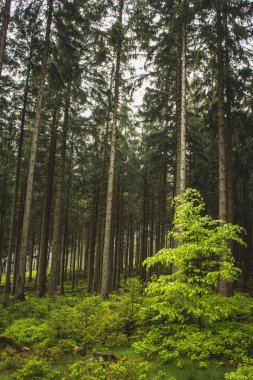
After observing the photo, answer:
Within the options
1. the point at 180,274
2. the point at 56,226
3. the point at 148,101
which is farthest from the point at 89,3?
the point at 180,274

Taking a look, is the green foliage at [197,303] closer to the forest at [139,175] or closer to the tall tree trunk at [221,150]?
the forest at [139,175]

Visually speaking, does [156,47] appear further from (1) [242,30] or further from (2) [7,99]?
(2) [7,99]

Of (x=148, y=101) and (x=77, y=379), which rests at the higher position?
(x=148, y=101)

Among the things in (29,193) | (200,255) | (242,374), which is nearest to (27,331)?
(200,255)

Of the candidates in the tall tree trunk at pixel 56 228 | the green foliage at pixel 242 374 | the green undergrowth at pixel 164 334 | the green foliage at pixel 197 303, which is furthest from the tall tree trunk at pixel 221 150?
the tall tree trunk at pixel 56 228

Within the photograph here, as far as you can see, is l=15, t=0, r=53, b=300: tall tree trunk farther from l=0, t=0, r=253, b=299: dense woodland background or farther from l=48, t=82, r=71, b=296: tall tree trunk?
l=48, t=82, r=71, b=296: tall tree trunk

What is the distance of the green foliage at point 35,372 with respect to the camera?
630 cm

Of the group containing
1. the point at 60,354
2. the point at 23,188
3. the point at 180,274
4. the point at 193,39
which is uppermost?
the point at 193,39

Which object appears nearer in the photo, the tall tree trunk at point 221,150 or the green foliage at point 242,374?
the green foliage at point 242,374

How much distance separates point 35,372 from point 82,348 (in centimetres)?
227

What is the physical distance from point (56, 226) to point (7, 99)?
885 centimetres

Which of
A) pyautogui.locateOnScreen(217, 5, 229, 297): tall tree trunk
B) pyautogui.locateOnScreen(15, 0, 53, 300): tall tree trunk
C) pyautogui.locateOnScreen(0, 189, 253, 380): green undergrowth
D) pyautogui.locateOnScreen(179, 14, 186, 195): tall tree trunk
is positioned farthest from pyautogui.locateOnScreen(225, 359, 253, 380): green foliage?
pyautogui.locateOnScreen(15, 0, 53, 300): tall tree trunk

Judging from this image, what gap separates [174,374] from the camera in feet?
21.8

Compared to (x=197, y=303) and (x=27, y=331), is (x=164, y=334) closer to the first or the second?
(x=197, y=303)
